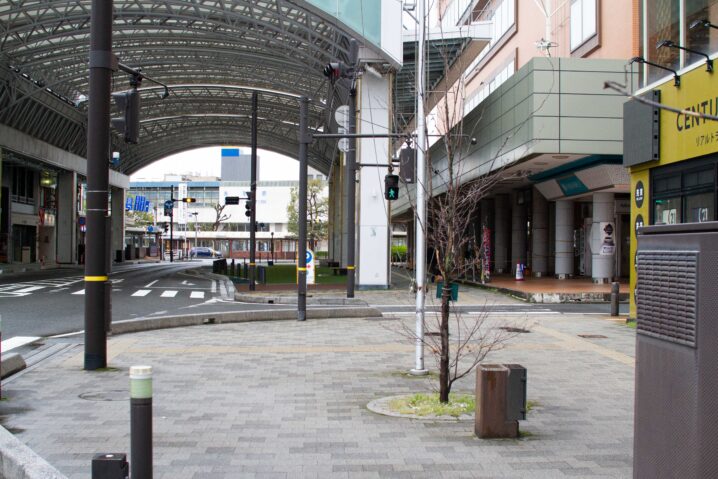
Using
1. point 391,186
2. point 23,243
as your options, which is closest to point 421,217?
point 391,186

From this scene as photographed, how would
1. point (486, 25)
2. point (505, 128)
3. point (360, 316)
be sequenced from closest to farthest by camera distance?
point (360, 316)
point (505, 128)
point (486, 25)

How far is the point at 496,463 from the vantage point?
5.86 metres

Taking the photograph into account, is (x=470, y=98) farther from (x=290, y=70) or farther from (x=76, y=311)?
(x=76, y=311)

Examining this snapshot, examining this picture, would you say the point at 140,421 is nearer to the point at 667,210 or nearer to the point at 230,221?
the point at 667,210

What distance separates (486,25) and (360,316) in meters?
18.6

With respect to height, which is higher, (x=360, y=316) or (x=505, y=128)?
(x=505, y=128)

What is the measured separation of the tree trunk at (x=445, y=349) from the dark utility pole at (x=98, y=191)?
5142 mm

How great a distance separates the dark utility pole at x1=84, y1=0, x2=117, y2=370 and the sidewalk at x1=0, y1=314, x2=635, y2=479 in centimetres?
62

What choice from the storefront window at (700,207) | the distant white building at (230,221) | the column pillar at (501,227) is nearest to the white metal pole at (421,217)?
the storefront window at (700,207)

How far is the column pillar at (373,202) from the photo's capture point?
30609 mm

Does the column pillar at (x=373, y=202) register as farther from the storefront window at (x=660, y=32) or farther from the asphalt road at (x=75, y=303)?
the storefront window at (x=660, y=32)

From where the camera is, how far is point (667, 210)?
16875 millimetres

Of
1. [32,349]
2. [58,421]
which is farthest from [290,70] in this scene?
[58,421]

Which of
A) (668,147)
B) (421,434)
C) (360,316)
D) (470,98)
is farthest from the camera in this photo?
(470,98)
